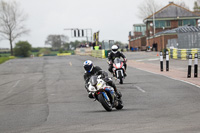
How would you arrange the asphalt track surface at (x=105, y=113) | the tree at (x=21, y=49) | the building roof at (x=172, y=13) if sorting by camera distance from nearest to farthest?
the asphalt track surface at (x=105, y=113) → the building roof at (x=172, y=13) → the tree at (x=21, y=49)

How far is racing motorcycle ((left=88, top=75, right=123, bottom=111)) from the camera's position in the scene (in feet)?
31.5

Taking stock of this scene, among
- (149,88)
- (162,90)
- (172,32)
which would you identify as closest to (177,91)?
(162,90)

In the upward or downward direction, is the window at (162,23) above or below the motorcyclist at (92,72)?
above

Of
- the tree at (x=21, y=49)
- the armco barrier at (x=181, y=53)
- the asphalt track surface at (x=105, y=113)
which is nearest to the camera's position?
the asphalt track surface at (x=105, y=113)

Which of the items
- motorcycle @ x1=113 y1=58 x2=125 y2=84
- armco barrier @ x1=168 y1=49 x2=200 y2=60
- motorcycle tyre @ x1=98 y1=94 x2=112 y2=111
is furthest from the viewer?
armco barrier @ x1=168 y1=49 x2=200 y2=60

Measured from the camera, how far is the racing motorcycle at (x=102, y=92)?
31.5ft

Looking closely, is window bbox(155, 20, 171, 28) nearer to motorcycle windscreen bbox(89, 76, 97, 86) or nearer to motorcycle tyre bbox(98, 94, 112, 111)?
motorcycle tyre bbox(98, 94, 112, 111)

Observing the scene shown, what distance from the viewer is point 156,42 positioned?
7162cm

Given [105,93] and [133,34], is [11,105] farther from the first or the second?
[133,34]

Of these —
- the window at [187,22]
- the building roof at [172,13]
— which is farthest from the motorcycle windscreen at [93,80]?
the window at [187,22]

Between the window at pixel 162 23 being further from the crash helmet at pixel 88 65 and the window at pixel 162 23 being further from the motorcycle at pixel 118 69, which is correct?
the crash helmet at pixel 88 65

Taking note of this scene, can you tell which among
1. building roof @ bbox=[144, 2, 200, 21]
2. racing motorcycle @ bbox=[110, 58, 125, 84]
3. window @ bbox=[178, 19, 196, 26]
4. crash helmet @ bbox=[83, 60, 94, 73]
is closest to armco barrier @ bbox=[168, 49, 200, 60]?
racing motorcycle @ bbox=[110, 58, 125, 84]

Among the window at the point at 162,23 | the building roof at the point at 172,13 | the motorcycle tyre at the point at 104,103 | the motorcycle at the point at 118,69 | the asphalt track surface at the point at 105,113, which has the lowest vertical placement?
the asphalt track surface at the point at 105,113

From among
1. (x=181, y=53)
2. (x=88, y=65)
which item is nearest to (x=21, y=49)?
(x=181, y=53)
